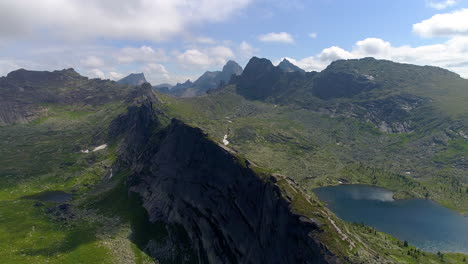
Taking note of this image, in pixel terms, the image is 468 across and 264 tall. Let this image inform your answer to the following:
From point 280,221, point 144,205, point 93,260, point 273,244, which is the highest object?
point 280,221

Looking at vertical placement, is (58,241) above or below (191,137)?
below

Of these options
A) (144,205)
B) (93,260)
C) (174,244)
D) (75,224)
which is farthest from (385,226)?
(75,224)

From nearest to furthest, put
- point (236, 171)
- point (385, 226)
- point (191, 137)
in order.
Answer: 1. point (236, 171)
2. point (191, 137)
3. point (385, 226)

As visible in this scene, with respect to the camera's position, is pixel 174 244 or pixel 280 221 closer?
pixel 280 221

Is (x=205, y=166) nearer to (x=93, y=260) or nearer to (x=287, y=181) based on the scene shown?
(x=287, y=181)

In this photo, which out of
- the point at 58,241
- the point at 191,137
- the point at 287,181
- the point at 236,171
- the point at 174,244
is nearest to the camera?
the point at 287,181

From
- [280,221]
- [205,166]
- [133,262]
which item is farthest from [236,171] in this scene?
[133,262]
